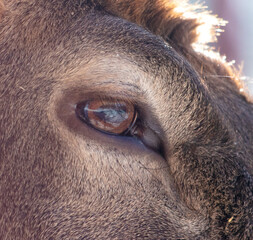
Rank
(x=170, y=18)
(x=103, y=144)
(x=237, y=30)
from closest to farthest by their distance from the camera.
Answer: (x=103, y=144) → (x=170, y=18) → (x=237, y=30)

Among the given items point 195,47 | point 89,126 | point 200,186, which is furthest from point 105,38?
point 195,47

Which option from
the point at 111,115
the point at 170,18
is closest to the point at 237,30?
the point at 170,18

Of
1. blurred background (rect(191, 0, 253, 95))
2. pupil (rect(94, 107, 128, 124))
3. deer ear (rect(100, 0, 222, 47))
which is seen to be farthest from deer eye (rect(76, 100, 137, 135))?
blurred background (rect(191, 0, 253, 95))

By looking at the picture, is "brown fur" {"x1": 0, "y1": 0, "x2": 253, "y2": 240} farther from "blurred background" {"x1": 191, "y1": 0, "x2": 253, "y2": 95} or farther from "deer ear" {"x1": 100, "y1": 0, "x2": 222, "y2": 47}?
"blurred background" {"x1": 191, "y1": 0, "x2": 253, "y2": 95}

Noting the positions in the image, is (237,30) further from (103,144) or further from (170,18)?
(103,144)

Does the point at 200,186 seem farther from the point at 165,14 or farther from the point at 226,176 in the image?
the point at 165,14

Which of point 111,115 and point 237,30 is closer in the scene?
point 111,115
